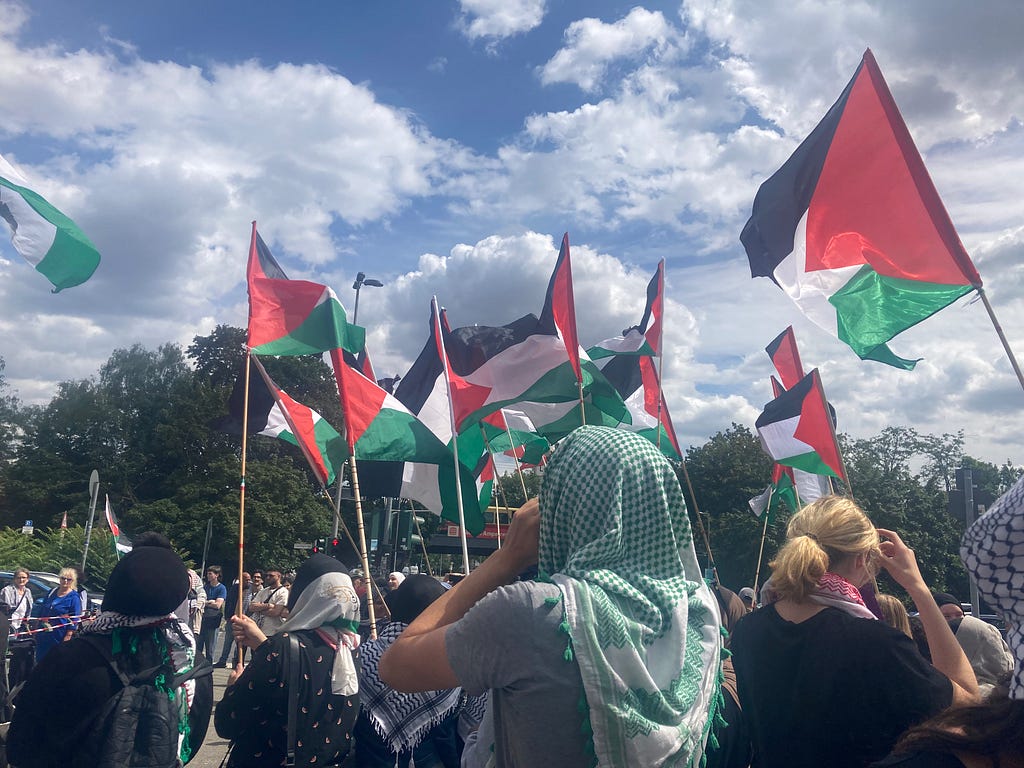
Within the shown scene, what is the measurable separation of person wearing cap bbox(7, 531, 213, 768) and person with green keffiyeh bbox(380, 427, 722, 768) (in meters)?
1.76

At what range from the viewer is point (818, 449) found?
32.6 ft

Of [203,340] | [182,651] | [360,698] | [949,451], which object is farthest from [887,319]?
[949,451]

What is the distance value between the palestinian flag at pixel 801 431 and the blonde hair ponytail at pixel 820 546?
6859 mm

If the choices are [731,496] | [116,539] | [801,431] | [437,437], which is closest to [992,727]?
[437,437]

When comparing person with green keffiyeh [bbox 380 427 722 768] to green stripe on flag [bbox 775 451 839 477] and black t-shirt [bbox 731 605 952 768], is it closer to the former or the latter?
black t-shirt [bbox 731 605 952 768]

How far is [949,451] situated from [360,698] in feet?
187

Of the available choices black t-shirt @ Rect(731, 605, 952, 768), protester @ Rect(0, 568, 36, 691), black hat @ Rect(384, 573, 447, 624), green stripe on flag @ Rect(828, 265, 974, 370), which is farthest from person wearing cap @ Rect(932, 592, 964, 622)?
protester @ Rect(0, 568, 36, 691)

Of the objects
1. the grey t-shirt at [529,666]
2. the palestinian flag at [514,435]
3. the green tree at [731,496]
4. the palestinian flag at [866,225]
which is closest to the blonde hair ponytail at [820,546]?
the grey t-shirt at [529,666]

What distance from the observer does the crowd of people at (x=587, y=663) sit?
1738 mm

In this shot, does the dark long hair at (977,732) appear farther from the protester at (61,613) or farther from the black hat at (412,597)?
the protester at (61,613)

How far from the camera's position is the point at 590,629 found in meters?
1.73

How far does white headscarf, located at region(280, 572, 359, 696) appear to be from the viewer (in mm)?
3893

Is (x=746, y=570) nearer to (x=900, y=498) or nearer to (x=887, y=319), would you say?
(x=900, y=498)

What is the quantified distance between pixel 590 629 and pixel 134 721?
2.19 metres
